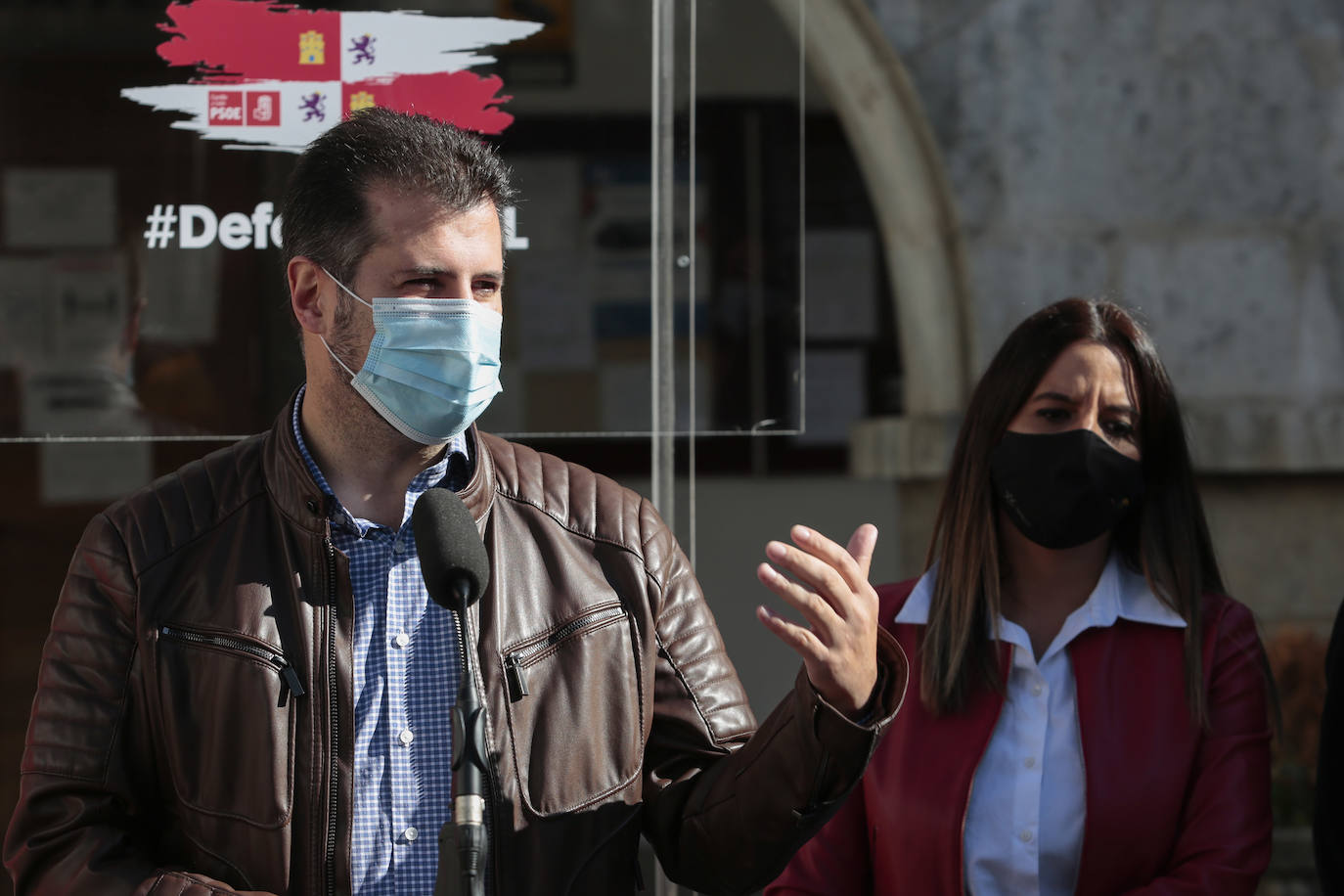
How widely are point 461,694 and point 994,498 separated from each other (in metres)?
1.70

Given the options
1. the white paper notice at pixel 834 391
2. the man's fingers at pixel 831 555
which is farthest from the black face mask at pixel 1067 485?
the white paper notice at pixel 834 391

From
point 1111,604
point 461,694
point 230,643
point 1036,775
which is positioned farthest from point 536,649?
point 1111,604

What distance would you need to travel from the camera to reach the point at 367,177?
2.34m

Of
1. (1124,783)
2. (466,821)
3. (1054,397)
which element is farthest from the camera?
(1054,397)

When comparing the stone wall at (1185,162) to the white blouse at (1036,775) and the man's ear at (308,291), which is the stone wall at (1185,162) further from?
→ the man's ear at (308,291)

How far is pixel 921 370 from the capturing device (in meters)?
5.42

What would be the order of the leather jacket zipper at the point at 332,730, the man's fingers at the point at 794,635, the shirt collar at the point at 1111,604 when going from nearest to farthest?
the man's fingers at the point at 794,635, the leather jacket zipper at the point at 332,730, the shirt collar at the point at 1111,604

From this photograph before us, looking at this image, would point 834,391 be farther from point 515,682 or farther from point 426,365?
point 515,682

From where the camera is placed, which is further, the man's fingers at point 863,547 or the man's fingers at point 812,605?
the man's fingers at point 863,547

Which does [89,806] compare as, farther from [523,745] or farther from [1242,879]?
[1242,879]

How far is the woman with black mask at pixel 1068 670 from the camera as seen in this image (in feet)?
8.97

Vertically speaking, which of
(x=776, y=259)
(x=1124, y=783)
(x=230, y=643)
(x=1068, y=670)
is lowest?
(x=1124, y=783)

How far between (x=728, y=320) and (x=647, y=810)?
4.57 feet

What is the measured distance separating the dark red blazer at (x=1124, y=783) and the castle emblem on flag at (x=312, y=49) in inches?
70.1
